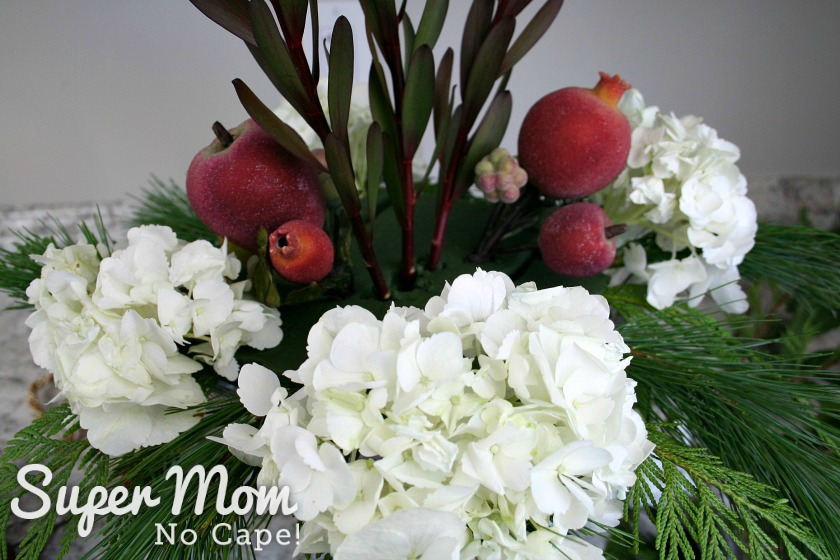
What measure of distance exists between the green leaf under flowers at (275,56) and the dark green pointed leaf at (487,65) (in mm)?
119

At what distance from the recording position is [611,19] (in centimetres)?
87

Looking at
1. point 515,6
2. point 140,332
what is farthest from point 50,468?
point 515,6

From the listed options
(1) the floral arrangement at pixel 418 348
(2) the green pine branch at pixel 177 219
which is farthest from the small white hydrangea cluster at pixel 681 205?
(2) the green pine branch at pixel 177 219

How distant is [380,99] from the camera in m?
0.41

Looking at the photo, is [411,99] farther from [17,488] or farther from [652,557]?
[652,557]

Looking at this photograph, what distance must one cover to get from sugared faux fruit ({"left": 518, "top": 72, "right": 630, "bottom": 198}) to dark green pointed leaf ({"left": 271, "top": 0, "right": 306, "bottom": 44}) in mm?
193

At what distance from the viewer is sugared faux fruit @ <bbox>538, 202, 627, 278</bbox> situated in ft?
1.38

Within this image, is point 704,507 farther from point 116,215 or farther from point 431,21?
point 116,215

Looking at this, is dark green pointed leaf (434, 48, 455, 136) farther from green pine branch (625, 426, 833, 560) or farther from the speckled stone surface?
the speckled stone surface

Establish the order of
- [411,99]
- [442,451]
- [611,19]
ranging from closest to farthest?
[442,451]
[411,99]
[611,19]

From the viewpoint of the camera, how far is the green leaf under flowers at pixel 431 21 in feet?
1.32

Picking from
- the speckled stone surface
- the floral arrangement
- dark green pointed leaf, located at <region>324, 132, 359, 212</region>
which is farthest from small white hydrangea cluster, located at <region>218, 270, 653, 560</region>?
the speckled stone surface

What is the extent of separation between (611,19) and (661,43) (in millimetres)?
85

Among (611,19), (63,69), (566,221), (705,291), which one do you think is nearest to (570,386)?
(566,221)
